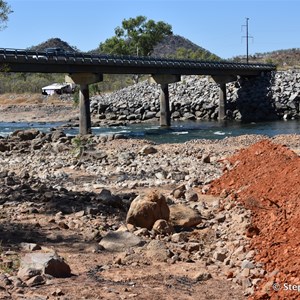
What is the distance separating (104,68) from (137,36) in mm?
60604

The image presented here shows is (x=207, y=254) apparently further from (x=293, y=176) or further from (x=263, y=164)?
(x=263, y=164)

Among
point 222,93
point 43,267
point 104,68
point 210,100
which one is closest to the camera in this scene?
point 43,267

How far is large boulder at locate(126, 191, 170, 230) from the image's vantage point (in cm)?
1197

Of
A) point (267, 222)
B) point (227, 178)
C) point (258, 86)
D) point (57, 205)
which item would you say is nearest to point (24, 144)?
point (227, 178)

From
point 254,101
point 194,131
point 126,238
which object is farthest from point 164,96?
point 126,238

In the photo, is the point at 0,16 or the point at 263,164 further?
the point at 0,16

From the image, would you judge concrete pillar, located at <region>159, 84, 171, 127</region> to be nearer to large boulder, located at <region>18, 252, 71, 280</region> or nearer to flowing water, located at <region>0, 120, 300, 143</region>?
flowing water, located at <region>0, 120, 300, 143</region>

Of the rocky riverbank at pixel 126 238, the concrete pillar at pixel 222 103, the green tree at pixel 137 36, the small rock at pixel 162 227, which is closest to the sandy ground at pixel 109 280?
the rocky riverbank at pixel 126 238

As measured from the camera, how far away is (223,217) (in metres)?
13.0

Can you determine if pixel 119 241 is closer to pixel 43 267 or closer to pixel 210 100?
pixel 43 267

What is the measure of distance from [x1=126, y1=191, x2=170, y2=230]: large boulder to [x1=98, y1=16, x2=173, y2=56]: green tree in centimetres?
9628

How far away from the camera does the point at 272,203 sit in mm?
13367

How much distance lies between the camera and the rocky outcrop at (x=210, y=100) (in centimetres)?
6266

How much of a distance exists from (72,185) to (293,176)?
264 inches
